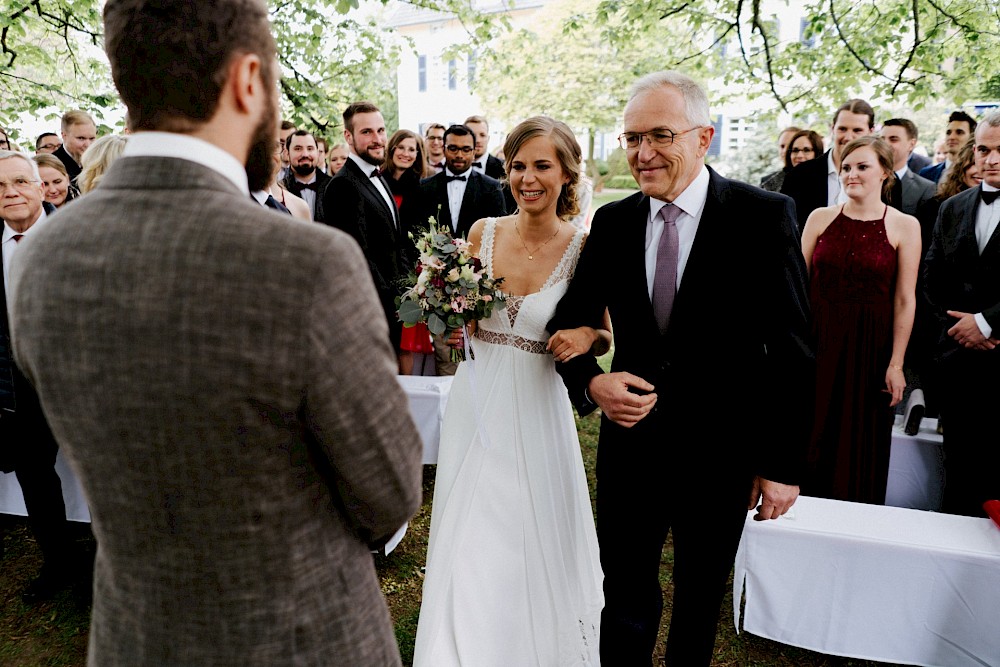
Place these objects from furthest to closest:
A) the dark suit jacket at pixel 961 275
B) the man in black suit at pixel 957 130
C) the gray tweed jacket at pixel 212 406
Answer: the man in black suit at pixel 957 130
the dark suit jacket at pixel 961 275
the gray tweed jacket at pixel 212 406

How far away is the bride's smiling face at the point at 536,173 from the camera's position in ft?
10.7

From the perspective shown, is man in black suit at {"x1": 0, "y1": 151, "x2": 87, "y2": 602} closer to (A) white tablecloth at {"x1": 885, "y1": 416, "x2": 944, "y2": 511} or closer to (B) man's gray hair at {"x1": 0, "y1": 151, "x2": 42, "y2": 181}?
(B) man's gray hair at {"x1": 0, "y1": 151, "x2": 42, "y2": 181}

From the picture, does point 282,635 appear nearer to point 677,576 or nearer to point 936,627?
point 677,576

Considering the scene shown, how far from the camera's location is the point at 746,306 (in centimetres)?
230

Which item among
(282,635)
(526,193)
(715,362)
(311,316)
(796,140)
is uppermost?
(796,140)

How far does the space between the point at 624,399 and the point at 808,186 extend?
13.8 ft

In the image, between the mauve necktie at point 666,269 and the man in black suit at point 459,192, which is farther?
the man in black suit at point 459,192

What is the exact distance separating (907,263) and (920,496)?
1544 millimetres

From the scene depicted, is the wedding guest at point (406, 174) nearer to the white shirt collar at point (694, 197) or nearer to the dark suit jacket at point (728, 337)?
the dark suit jacket at point (728, 337)

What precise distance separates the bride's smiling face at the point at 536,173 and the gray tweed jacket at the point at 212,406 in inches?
91.3

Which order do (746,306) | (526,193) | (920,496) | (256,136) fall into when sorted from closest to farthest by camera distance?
(256,136), (746,306), (526,193), (920,496)

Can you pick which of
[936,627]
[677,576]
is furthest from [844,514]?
[677,576]

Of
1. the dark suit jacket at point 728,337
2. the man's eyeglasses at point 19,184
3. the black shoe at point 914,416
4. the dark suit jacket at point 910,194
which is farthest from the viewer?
the dark suit jacket at point 910,194

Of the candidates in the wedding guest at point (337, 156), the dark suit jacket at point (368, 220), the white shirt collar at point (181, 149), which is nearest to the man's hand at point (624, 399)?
the white shirt collar at point (181, 149)
